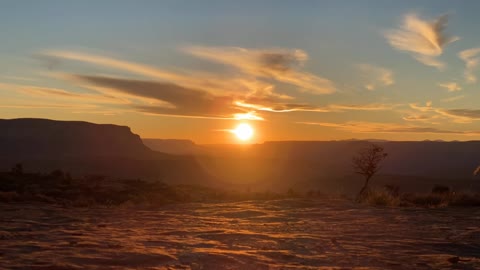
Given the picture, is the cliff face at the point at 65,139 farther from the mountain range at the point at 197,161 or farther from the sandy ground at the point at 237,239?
the sandy ground at the point at 237,239

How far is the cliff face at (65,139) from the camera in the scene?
98.1m

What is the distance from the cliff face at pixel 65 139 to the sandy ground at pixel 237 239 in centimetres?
9024

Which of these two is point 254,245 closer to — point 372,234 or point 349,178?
point 372,234

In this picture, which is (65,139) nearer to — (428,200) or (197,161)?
(197,161)

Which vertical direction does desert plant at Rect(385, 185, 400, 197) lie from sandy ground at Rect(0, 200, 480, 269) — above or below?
below

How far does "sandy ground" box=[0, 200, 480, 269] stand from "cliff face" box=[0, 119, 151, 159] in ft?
296

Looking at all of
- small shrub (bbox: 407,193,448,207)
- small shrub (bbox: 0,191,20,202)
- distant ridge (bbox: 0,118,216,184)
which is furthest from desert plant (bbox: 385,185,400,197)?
distant ridge (bbox: 0,118,216,184)

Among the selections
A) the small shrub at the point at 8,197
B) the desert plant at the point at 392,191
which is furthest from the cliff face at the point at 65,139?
the small shrub at the point at 8,197

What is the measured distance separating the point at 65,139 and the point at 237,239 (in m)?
103

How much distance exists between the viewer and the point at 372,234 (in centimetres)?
927

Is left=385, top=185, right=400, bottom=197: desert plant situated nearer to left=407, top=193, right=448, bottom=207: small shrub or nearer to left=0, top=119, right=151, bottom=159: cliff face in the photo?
left=407, top=193, right=448, bottom=207: small shrub

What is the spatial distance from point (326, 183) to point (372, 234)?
63612 mm

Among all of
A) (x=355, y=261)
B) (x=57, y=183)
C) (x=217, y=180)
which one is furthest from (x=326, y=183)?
(x=355, y=261)

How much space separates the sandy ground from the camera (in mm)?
6613
